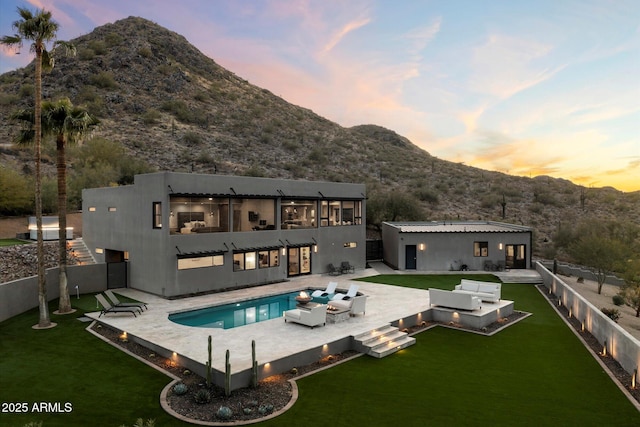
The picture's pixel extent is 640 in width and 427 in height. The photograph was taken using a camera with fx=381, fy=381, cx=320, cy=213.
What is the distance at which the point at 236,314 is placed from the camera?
50.5 feet

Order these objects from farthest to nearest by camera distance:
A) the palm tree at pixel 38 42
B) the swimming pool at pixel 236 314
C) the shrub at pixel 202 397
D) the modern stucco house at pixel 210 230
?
1. the modern stucco house at pixel 210 230
2. the swimming pool at pixel 236 314
3. the palm tree at pixel 38 42
4. the shrub at pixel 202 397

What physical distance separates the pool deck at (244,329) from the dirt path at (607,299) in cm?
832

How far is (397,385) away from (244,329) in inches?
221

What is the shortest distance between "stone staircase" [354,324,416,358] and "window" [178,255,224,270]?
9.79 m

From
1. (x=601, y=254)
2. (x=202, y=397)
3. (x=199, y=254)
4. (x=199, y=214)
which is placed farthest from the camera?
(x=601, y=254)

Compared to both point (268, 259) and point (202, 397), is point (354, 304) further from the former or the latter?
point (268, 259)

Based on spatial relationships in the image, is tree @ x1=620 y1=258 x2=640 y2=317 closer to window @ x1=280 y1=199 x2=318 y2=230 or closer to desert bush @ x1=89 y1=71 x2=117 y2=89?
window @ x1=280 y1=199 x2=318 y2=230

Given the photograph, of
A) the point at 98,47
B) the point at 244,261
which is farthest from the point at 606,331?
the point at 98,47

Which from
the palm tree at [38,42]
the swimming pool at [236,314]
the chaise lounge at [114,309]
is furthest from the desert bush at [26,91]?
the swimming pool at [236,314]

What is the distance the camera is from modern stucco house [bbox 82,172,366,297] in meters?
17.8

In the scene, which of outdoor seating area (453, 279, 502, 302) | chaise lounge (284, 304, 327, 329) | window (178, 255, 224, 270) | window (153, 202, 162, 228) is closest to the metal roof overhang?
window (178, 255, 224, 270)

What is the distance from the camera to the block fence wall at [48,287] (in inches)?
557

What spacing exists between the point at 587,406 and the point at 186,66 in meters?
75.2

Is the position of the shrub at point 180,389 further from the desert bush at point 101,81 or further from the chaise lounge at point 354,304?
the desert bush at point 101,81
